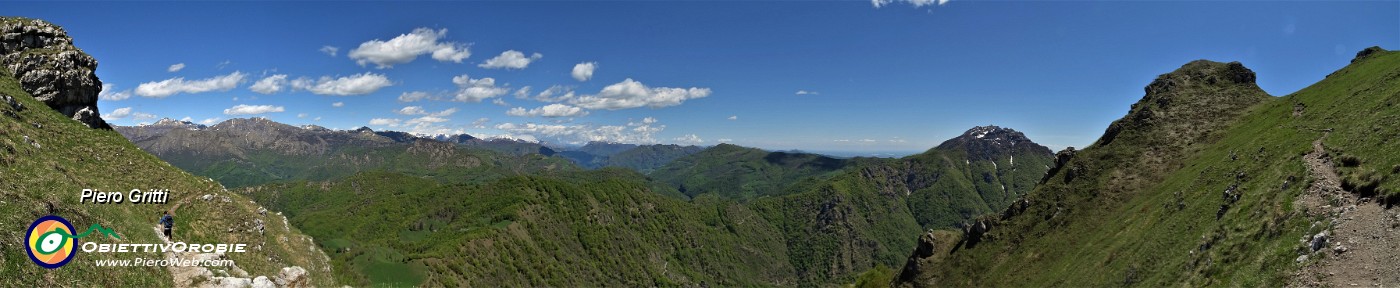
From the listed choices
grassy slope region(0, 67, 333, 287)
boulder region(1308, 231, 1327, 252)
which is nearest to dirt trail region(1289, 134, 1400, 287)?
boulder region(1308, 231, 1327, 252)

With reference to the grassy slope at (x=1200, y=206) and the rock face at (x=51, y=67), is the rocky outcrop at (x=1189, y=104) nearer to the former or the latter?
the grassy slope at (x=1200, y=206)

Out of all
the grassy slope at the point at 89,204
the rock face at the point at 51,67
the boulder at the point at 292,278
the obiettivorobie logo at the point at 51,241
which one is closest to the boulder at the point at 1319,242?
the boulder at the point at 292,278

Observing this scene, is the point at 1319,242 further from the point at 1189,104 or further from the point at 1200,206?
the point at 1189,104

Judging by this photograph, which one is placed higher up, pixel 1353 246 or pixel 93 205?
pixel 93 205

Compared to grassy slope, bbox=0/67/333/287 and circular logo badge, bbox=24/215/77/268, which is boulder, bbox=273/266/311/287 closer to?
grassy slope, bbox=0/67/333/287

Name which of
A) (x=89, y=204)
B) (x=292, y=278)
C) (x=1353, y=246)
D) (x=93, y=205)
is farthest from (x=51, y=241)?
(x=1353, y=246)

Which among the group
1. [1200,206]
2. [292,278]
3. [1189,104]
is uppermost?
[1189,104]

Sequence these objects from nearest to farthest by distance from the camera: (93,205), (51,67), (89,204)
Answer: (89,204)
(93,205)
(51,67)
